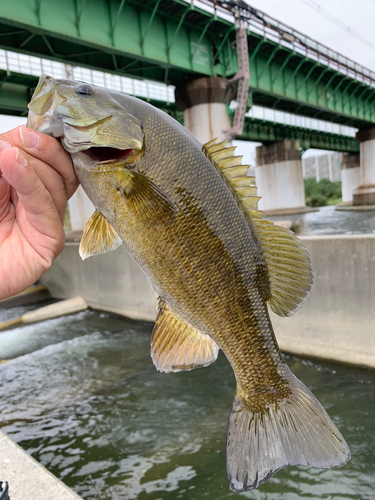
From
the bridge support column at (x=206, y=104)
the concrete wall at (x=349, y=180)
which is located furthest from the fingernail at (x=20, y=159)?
the concrete wall at (x=349, y=180)

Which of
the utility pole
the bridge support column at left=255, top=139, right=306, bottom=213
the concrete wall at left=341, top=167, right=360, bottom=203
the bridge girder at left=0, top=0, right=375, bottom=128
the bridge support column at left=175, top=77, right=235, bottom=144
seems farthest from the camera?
the concrete wall at left=341, top=167, right=360, bottom=203

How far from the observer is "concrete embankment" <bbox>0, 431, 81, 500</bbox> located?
339cm

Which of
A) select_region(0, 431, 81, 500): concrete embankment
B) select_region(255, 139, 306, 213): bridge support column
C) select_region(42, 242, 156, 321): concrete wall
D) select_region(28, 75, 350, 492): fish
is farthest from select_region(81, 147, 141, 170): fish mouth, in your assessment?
select_region(255, 139, 306, 213): bridge support column

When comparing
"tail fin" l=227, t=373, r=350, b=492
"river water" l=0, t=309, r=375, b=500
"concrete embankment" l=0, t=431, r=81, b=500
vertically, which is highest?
"tail fin" l=227, t=373, r=350, b=492

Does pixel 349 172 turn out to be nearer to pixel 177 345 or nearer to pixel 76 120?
pixel 177 345

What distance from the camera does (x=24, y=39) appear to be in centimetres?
1459

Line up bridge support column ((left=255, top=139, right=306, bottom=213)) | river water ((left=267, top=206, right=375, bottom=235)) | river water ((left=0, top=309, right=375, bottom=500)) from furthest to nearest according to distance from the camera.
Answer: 1. bridge support column ((left=255, top=139, right=306, bottom=213))
2. river water ((left=267, top=206, right=375, bottom=235))
3. river water ((left=0, top=309, right=375, bottom=500))

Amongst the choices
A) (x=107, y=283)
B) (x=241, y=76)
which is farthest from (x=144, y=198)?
(x=241, y=76)

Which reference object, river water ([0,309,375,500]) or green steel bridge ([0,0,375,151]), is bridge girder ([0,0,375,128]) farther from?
river water ([0,309,375,500])

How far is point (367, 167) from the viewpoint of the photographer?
128 feet

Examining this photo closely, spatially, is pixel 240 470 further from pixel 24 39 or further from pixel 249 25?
pixel 249 25

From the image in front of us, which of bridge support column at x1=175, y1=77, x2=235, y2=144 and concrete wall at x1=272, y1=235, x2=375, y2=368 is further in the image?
bridge support column at x1=175, y1=77, x2=235, y2=144

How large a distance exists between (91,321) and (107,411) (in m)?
7.29

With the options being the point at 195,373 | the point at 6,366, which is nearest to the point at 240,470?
the point at 195,373
